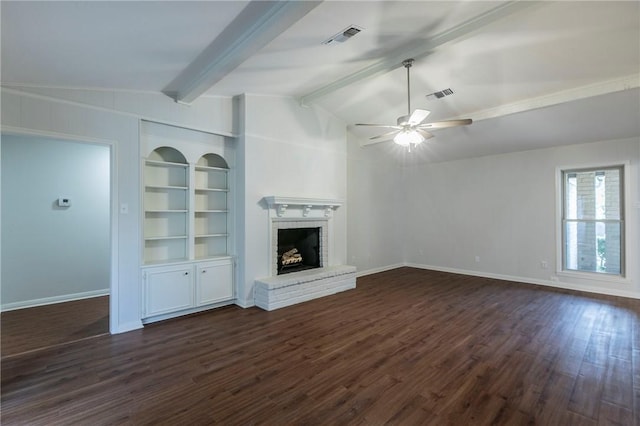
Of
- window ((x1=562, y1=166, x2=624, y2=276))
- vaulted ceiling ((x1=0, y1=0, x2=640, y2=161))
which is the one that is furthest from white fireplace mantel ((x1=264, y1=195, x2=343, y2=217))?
window ((x1=562, y1=166, x2=624, y2=276))

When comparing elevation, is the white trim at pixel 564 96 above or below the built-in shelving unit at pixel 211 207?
above

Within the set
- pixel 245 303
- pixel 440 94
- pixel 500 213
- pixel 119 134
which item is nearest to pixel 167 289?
pixel 245 303

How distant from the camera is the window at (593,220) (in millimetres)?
5273

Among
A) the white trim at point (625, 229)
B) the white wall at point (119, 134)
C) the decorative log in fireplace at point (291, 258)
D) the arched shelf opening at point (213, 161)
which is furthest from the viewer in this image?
the decorative log in fireplace at point (291, 258)

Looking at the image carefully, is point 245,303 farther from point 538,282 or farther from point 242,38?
point 538,282

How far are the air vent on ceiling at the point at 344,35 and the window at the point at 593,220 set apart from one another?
5.21m

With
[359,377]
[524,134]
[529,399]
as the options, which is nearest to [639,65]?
[524,134]

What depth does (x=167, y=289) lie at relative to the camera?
396cm

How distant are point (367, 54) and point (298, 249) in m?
3.60

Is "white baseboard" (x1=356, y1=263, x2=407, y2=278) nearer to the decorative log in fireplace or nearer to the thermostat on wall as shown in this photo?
the decorative log in fireplace

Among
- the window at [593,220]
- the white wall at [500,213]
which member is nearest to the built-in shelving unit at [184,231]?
the white wall at [500,213]

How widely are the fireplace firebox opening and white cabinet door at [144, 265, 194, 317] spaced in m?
1.62

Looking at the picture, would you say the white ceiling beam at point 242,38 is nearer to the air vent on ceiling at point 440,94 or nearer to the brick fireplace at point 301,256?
the brick fireplace at point 301,256

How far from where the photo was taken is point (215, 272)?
4.42 metres
